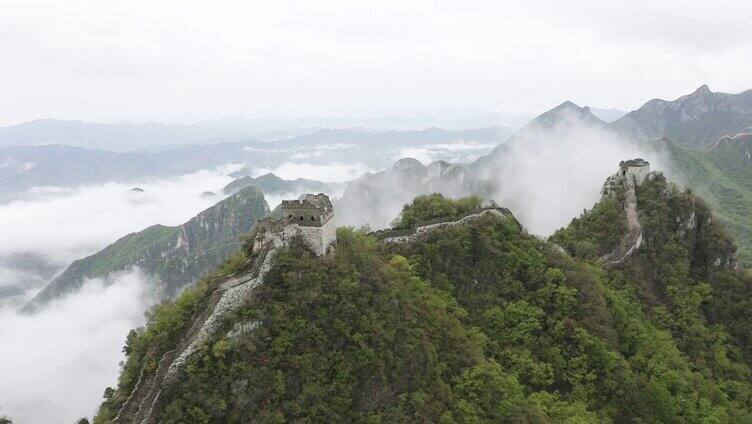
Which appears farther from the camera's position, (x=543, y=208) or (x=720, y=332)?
(x=543, y=208)

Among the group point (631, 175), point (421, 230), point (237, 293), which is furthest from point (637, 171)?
point (237, 293)

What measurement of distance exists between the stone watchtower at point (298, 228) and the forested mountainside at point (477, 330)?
2.80ft

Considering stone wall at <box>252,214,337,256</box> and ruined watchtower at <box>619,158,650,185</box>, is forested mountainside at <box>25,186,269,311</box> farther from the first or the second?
stone wall at <box>252,214,337,256</box>

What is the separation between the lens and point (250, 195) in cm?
16775

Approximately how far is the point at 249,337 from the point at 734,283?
4737 centimetres

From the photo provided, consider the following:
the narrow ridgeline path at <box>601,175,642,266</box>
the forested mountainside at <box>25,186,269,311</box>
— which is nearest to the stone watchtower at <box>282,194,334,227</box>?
the narrow ridgeline path at <box>601,175,642,266</box>

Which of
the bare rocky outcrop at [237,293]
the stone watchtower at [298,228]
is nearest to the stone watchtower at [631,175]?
the bare rocky outcrop at [237,293]

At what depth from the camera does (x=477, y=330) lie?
3312 cm

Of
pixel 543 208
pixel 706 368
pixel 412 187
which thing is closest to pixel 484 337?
pixel 706 368

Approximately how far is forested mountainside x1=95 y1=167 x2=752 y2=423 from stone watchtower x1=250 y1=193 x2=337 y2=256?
85 centimetres

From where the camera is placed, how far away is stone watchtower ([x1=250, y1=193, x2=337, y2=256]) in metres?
27.7

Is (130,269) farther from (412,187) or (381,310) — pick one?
(381,310)

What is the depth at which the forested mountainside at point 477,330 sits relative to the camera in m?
23.1

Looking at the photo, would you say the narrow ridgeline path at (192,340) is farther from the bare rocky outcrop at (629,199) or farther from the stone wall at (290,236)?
the bare rocky outcrop at (629,199)
